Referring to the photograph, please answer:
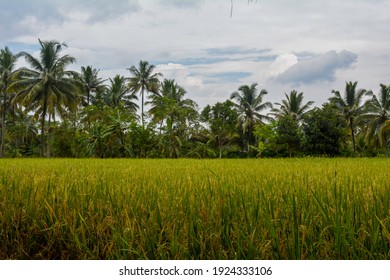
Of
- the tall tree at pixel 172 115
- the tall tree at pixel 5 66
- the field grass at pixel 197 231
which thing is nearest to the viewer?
the field grass at pixel 197 231

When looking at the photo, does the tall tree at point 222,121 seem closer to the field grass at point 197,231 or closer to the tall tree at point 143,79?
the tall tree at point 143,79

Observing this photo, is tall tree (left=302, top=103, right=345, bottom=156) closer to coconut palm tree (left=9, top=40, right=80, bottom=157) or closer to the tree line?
the tree line

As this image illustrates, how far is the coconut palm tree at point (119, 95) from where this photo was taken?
3431 centimetres

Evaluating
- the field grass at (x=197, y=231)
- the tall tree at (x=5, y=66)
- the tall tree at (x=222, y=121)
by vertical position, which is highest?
the tall tree at (x=5, y=66)

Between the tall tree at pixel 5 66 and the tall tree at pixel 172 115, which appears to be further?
the tall tree at pixel 5 66

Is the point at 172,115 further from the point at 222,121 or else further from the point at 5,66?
the point at 5,66

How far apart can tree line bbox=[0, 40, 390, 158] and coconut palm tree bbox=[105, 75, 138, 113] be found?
0.09 metres

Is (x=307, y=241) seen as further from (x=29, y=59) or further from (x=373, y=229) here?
(x=29, y=59)

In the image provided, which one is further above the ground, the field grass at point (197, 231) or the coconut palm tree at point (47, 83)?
the coconut palm tree at point (47, 83)

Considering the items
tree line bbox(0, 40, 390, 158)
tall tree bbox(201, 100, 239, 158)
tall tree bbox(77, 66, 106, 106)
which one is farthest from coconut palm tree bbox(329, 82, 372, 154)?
tall tree bbox(77, 66, 106, 106)

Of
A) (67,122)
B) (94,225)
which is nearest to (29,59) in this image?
(67,122)

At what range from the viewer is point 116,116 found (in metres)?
24.2

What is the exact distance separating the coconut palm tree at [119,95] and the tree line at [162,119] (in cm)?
9

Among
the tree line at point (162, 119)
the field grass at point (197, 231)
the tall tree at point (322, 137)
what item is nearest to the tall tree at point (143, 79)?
the tree line at point (162, 119)
